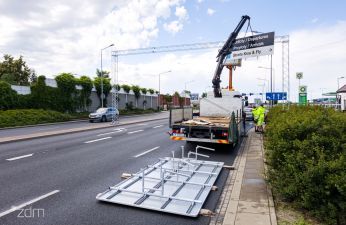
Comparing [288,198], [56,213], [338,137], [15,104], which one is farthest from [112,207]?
[15,104]

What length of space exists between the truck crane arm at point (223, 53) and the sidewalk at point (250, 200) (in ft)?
22.5

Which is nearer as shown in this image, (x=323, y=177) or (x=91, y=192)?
(x=323, y=177)

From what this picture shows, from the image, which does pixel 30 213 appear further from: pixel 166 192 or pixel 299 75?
pixel 299 75

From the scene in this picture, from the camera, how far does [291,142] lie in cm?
638

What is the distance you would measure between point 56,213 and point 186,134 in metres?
7.60

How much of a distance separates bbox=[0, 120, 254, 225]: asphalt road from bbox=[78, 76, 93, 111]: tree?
32.6m

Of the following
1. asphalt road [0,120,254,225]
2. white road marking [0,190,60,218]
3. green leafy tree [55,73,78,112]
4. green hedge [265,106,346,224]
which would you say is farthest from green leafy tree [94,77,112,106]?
green hedge [265,106,346,224]

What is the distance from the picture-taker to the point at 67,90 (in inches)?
1688

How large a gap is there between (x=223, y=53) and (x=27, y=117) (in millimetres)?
24563

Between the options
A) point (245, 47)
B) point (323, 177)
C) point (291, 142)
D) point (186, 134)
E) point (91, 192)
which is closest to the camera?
point (323, 177)

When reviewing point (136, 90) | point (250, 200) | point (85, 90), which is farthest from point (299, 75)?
point (136, 90)

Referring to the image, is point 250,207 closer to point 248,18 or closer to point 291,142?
point 291,142

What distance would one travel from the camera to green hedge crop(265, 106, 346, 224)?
16.3ft

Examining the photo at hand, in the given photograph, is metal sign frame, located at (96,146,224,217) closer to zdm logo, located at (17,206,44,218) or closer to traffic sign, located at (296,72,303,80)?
zdm logo, located at (17,206,44,218)
